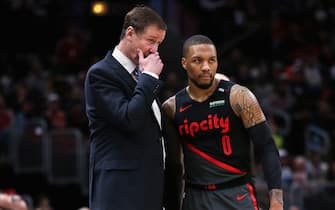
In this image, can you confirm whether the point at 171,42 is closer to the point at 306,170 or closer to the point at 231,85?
the point at 231,85

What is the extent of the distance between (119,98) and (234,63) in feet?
40.4

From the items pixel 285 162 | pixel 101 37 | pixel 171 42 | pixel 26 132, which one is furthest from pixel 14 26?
pixel 171 42

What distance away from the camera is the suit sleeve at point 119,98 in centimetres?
463

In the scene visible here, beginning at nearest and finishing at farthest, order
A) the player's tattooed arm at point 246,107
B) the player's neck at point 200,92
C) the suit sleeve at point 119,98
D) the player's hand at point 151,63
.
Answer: the suit sleeve at point 119,98 → the player's hand at point 151,63 → the player's tattooed arm at point 246,107 → the player's neck at point 200,92

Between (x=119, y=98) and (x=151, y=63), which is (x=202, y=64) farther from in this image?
(x=119, y=98)

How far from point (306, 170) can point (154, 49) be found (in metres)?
8.74

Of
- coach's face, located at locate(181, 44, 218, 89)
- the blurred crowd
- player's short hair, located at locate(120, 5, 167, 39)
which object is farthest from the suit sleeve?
the blurred crowd

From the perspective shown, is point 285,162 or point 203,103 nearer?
point 203,103

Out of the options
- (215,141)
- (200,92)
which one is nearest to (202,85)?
(200,92)

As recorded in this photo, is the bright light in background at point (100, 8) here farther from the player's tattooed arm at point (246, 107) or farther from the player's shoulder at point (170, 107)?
the player's tattooed arm at point (246, 107)

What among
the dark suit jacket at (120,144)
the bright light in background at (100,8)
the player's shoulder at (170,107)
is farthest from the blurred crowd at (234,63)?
the dark suit jacket at (120,144)

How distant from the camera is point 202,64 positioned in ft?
17.0

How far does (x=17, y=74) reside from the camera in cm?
1661

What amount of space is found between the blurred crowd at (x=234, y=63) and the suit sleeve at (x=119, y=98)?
639 centimetres
